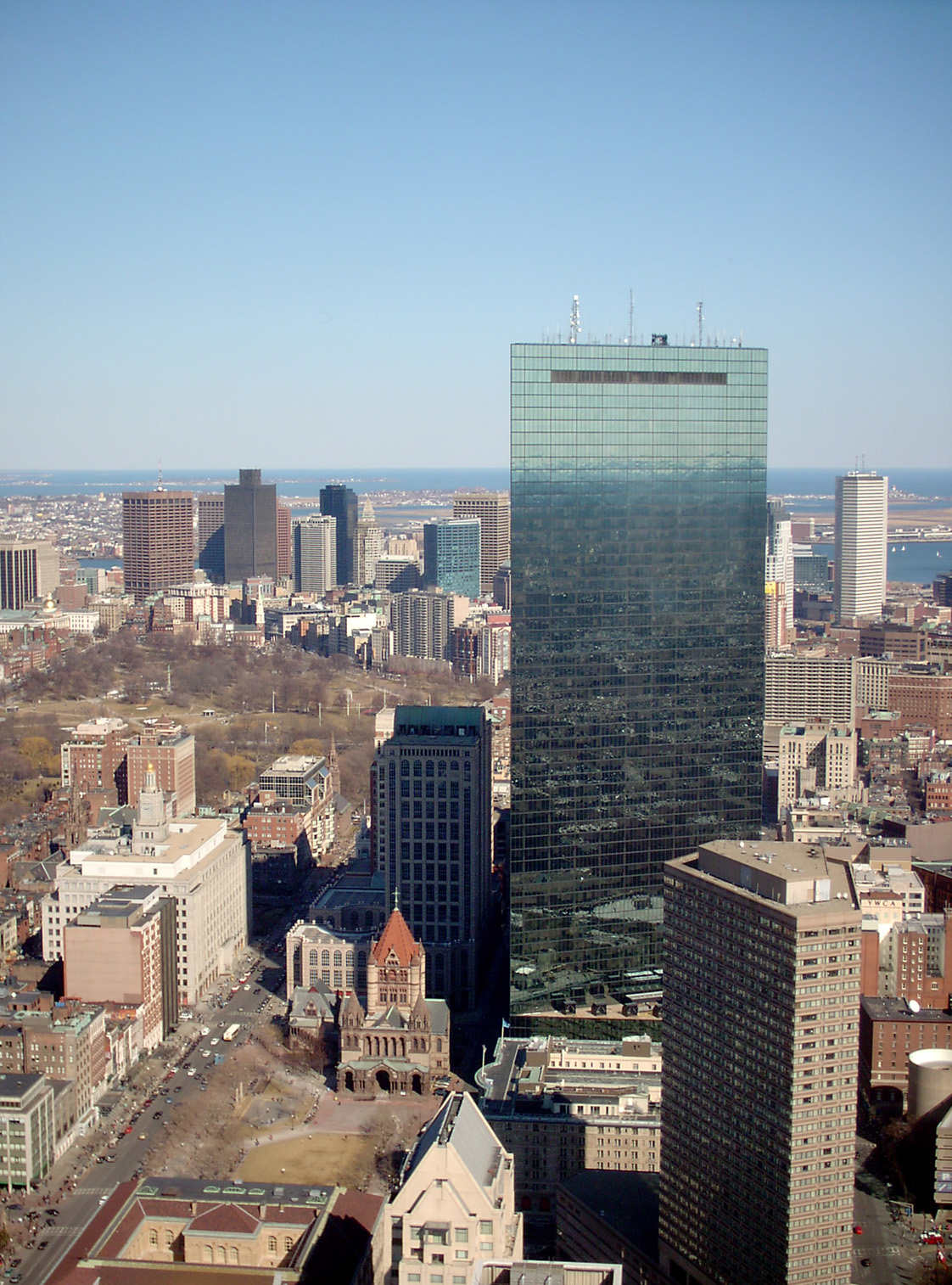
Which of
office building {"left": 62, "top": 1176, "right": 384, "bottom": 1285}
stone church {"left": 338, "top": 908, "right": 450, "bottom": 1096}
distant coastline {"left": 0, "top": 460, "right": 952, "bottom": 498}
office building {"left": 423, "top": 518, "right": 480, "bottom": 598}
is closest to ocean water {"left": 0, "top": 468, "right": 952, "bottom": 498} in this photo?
distant coastline {"left": 0, "top": 460, "right": 952, "bottom": 498}

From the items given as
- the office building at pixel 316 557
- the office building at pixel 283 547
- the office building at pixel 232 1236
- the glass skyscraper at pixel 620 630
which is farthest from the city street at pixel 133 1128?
the office building at pixel 283 547

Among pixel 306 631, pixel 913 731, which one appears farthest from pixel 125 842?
pixel 306 631

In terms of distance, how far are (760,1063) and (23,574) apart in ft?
214

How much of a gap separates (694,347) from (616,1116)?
13631mm

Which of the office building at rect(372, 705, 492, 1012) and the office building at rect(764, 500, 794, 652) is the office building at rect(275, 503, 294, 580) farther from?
the office building at rect(372, 705, 492, 1012)

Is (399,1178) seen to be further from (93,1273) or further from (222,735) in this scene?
(222,735)

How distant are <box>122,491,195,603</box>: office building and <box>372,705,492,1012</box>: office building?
54.7 m

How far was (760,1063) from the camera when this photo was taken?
722 inches

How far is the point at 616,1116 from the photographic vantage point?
77.8 ft

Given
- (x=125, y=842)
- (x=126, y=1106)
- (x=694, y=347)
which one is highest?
(x=694, y=347)

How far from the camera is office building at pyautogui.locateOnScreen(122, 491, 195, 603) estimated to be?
85.2 m

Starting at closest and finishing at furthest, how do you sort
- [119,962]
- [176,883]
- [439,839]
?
[119,962], [439,839], [176,883]

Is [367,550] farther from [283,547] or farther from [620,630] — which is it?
[620,630]

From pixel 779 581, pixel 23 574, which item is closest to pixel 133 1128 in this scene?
pixel 23 574
